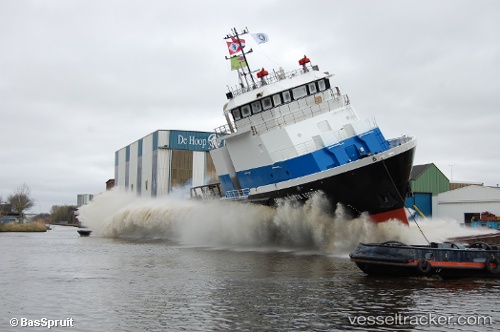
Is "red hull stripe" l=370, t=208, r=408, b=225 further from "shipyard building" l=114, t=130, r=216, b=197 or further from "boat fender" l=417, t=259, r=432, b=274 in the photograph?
"shipyard building" l=114, t=130, r=216, b=197

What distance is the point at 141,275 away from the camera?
60.5 ft

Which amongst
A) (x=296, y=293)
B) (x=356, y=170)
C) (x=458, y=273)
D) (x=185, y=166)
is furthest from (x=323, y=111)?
(x=185, y=166)

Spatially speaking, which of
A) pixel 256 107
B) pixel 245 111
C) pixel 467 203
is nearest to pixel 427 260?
pixel 256 107

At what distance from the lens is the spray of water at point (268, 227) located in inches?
942

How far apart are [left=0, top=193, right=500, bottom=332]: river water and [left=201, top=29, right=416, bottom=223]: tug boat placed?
3.13ft

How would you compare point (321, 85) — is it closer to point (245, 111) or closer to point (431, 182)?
point (245, 111)

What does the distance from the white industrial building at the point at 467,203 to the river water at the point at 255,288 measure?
1904cm

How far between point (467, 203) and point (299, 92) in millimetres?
26418

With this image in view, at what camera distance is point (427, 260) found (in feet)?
55.8

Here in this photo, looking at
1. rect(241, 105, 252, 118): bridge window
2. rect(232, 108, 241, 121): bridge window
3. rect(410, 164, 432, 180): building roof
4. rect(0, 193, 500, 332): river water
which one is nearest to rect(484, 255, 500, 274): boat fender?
rect(0, 193, 500, 332): river water

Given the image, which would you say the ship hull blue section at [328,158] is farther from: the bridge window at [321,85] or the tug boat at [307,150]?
the bridge window at [321,85]

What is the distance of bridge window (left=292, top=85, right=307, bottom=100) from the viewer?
2959 cm

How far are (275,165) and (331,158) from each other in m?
2.88

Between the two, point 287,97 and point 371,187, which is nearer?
point 371,187
